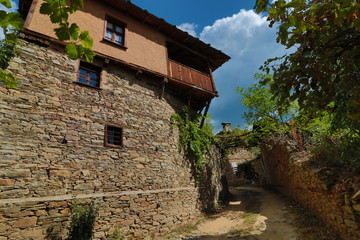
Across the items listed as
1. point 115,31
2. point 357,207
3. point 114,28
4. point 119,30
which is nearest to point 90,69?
point 115,31

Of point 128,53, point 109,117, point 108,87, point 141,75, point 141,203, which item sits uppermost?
point 128,53

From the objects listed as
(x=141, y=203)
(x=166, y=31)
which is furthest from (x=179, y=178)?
(x=166, y=31)

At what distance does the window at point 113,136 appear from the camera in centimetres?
636

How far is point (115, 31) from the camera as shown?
784cm

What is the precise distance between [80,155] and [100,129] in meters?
1.03

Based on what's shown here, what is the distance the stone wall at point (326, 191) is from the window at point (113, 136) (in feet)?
21.3

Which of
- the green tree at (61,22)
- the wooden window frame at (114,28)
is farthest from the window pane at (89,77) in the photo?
the green tree at (61,22)

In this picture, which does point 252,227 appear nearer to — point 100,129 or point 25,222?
point 100,129

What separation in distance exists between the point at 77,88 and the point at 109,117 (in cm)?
138

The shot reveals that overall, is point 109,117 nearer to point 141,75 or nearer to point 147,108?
point 147,108

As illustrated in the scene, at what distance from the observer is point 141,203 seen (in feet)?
20.9

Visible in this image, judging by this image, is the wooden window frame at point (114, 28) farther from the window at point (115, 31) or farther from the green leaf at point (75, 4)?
the green leaf at point (75, 4)

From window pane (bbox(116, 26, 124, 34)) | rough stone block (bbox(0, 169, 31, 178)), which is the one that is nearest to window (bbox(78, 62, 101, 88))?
window pane (bbox(116, 26, 124, 34))

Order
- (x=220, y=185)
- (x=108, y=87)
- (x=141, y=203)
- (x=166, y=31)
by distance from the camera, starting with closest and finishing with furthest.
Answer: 1. (x=141, y=203)
2. (x=108, y=87)
3. (x=166, y=31)
4. (x=220, y=185)
